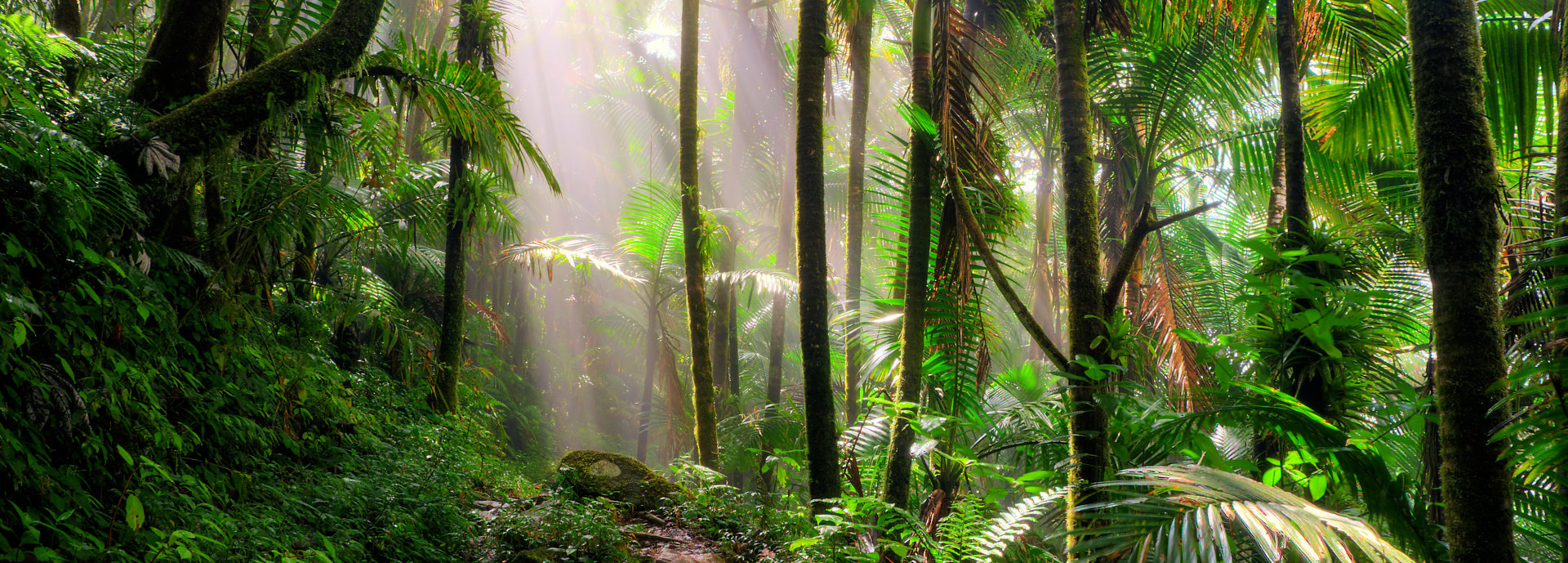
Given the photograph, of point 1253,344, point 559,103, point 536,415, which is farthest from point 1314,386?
point 559,103

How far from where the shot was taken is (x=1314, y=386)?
12.2 ft

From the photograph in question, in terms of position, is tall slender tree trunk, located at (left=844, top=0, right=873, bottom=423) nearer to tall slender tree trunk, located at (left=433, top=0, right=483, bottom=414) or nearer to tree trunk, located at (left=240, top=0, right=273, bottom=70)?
tall slender tree trunk, located at (left=433, top=0, right=483, bottom=414)

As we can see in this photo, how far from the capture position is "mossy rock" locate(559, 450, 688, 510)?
593 cm

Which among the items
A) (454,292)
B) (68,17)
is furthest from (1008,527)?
(68,17)

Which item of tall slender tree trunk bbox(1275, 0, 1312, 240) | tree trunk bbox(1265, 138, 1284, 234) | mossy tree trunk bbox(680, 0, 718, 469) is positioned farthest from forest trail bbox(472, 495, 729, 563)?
tree trunk bbox(1265, 138, 1284, 234)

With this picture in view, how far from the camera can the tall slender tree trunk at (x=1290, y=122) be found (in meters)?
4.08

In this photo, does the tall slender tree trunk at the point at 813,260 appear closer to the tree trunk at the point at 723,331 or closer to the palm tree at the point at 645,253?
the palm tree at the point at 645,253

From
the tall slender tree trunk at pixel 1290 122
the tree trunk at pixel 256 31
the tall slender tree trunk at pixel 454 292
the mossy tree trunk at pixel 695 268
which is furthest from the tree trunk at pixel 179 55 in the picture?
the tall slender tree trunk at pixel 1290 122

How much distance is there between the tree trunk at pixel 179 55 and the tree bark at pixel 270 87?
31 cm

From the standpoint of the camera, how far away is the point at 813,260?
499 cm

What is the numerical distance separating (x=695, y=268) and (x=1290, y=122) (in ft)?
16.5

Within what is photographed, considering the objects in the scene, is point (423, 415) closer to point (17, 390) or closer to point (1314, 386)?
point (17, 390)

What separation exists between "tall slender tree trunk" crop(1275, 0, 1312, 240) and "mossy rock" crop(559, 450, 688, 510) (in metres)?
4.68

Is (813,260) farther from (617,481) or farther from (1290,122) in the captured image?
(1290,122)
